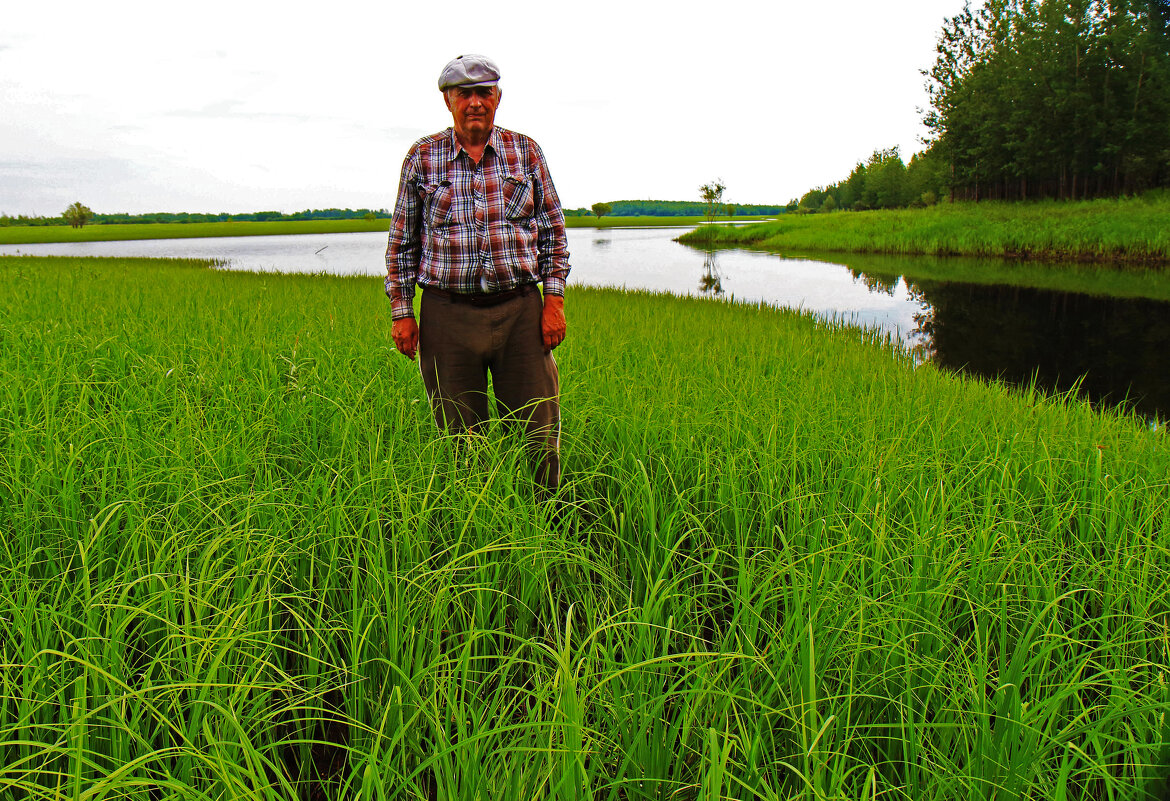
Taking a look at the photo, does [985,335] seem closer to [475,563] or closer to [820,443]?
[820,443]

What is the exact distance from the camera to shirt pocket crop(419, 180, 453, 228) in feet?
9.11

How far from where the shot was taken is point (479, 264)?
275 centimetres

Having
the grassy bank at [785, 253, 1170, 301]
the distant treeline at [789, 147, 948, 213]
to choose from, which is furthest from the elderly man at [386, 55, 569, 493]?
the distant treeline at [789, 147, 948, 213]

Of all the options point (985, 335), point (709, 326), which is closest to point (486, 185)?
point (709, 326)

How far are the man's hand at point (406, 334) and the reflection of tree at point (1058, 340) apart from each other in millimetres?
6683

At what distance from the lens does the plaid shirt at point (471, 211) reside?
2.76 metres

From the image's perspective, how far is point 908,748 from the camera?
1512 millimetres

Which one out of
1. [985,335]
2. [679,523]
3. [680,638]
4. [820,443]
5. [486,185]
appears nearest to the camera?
[680,638]

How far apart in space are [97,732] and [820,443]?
2972mm

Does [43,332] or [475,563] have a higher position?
[43,332]

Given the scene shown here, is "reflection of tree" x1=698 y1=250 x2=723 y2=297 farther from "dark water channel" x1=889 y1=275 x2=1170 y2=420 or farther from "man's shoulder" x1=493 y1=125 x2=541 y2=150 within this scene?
"man's shoulder" x1=493 y1=125 x2=541 y2=150

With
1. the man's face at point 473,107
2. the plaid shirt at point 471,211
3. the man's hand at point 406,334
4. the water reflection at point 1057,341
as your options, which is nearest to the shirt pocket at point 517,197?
the plaid shirt at point 471,211

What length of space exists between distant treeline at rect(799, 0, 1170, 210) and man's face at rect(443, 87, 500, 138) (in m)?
37.3

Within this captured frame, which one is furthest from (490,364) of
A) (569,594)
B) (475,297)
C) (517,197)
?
(569,594)
